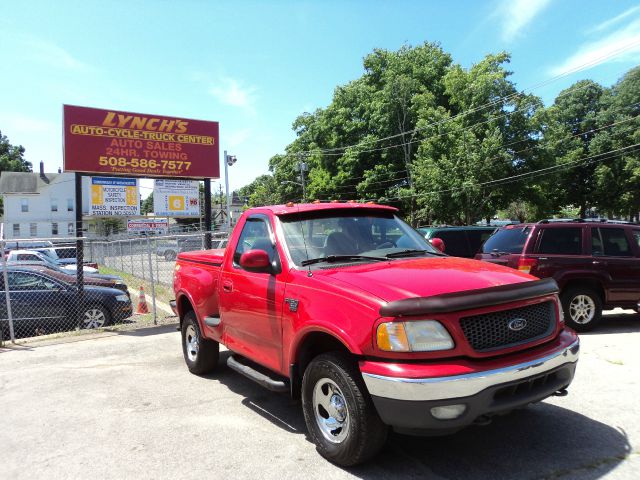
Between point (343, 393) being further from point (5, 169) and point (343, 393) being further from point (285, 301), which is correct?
point (5, 169)

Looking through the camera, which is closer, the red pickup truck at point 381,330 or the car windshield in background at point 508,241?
the red pickup truck at point 381,330

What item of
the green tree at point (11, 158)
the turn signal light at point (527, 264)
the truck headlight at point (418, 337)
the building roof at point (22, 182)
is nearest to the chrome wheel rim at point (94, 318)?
the turn signal light at point (527, 264)

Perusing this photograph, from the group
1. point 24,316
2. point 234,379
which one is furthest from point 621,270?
point 24,316

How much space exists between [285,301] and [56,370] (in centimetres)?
453

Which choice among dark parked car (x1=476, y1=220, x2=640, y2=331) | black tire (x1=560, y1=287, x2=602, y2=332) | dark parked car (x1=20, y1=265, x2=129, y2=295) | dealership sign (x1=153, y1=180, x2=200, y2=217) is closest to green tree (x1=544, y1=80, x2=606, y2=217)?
dealership sign (x1=153, y1=180, x2=200, y2=217)

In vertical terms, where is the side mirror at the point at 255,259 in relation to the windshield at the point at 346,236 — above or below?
below

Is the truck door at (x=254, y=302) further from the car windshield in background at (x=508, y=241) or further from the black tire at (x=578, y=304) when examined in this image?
the black tire at (x=578, y=304)

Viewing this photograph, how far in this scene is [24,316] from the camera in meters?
9.62

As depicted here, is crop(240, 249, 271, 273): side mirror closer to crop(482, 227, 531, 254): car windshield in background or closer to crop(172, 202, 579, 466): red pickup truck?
crop(172, 202, 579, 466): red pickup truck

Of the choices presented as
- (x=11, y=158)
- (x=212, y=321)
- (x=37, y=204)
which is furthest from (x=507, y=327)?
(x=11, y=158)

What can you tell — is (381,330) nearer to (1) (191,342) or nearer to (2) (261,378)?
(2) (261,378)

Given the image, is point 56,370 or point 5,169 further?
point 5,169

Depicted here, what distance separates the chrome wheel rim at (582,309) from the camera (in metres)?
8.04

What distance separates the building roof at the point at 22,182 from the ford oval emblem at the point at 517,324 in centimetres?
7192
